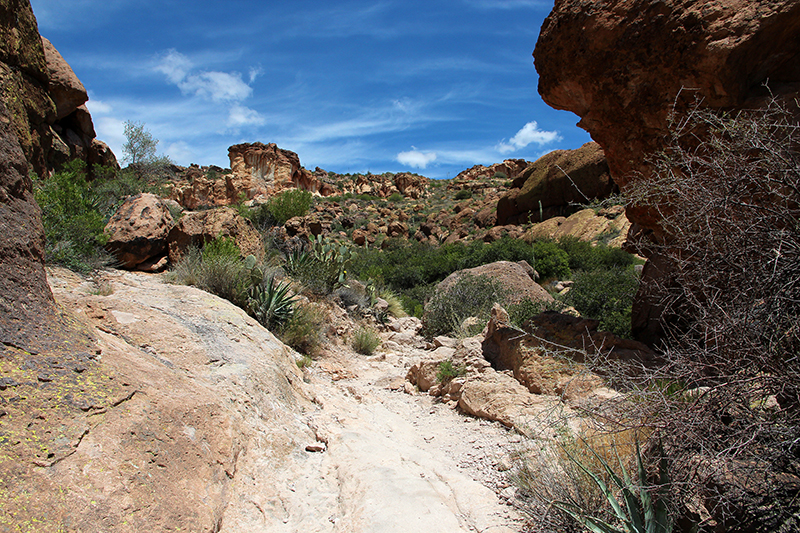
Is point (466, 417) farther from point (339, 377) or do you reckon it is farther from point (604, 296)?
point (604, 296)

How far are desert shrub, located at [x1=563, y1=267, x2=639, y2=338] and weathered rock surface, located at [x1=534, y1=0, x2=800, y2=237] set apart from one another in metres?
1.68

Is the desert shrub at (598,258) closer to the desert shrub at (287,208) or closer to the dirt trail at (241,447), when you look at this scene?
the desert shrub at (287,208)

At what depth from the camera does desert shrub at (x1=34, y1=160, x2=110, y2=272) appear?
562cm

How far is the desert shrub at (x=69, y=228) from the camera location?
5.62 meters

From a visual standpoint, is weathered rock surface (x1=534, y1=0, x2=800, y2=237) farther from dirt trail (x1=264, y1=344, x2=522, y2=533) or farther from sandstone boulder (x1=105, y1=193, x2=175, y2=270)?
sandstone boulder (x1=105, y1=193, x2=175, y2=270)

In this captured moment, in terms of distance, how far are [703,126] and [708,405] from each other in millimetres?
3240

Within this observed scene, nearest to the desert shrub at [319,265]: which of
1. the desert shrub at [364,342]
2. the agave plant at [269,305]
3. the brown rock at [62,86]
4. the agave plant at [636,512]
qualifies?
the desert shrub at [364,342]

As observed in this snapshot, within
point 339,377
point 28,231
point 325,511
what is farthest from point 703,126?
point 28,231

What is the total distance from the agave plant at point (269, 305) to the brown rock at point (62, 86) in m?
10.4

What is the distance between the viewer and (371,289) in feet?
34.7

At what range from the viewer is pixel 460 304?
30.2ft

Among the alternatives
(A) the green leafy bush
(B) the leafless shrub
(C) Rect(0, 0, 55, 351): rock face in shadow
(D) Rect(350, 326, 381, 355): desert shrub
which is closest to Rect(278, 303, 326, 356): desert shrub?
(D) Rect(350, 326, 381, 355): desert shrub

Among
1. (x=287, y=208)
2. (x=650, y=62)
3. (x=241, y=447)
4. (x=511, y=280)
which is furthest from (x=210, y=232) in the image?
(x=287, y=208)

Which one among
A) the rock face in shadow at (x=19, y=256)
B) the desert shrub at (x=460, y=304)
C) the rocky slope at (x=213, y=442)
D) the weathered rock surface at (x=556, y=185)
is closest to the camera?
the rocky slope at (x=213, y=442)
